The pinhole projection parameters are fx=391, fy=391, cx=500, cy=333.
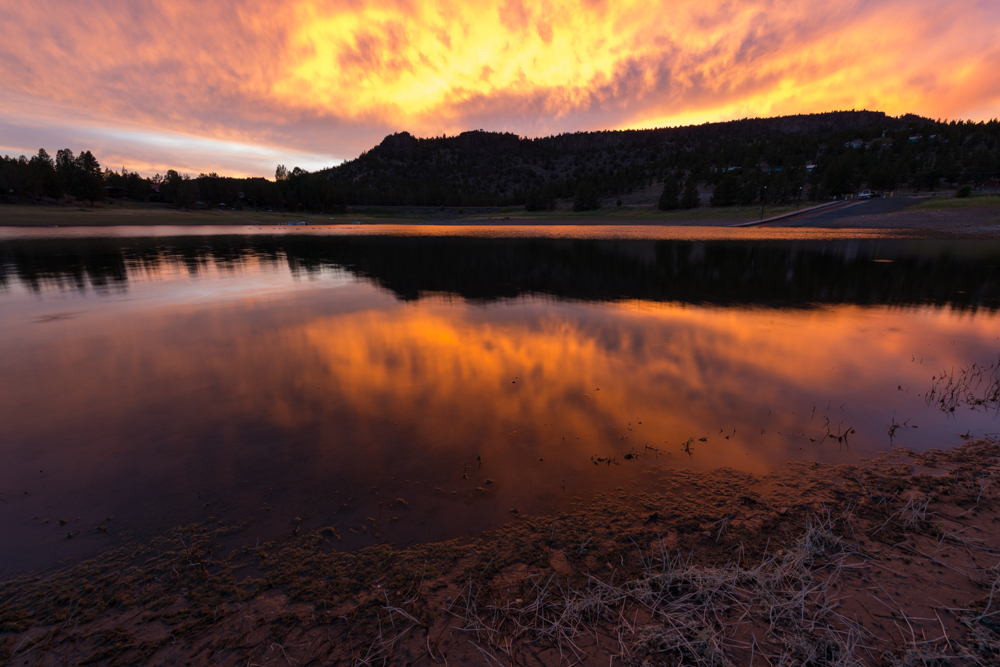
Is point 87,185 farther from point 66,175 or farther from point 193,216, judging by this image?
point 193,216

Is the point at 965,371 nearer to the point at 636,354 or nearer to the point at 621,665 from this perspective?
the point at 636,354

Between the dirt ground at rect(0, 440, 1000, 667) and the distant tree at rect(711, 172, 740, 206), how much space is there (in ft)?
423

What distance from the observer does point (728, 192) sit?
367ft

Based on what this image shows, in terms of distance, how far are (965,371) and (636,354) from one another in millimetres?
7758

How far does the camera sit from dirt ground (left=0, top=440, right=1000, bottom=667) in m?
3.31

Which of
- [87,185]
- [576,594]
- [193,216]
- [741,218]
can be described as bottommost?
[576,594]

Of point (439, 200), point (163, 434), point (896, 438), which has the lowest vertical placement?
point (896, 438)

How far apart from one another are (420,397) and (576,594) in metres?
5.30

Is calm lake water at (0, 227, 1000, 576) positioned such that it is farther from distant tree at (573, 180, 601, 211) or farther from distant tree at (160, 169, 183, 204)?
distant tree at (160, 169, 183, 204)

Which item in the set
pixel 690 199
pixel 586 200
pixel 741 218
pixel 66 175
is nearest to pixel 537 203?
pixel 586 200

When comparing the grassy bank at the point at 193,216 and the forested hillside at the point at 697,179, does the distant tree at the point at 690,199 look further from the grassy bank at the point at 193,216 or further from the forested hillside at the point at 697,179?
the grassy bank at the point at 193,216

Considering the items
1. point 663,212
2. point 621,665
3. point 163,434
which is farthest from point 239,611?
point 663,212

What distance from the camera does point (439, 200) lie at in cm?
18338

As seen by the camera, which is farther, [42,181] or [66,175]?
[66,175]
